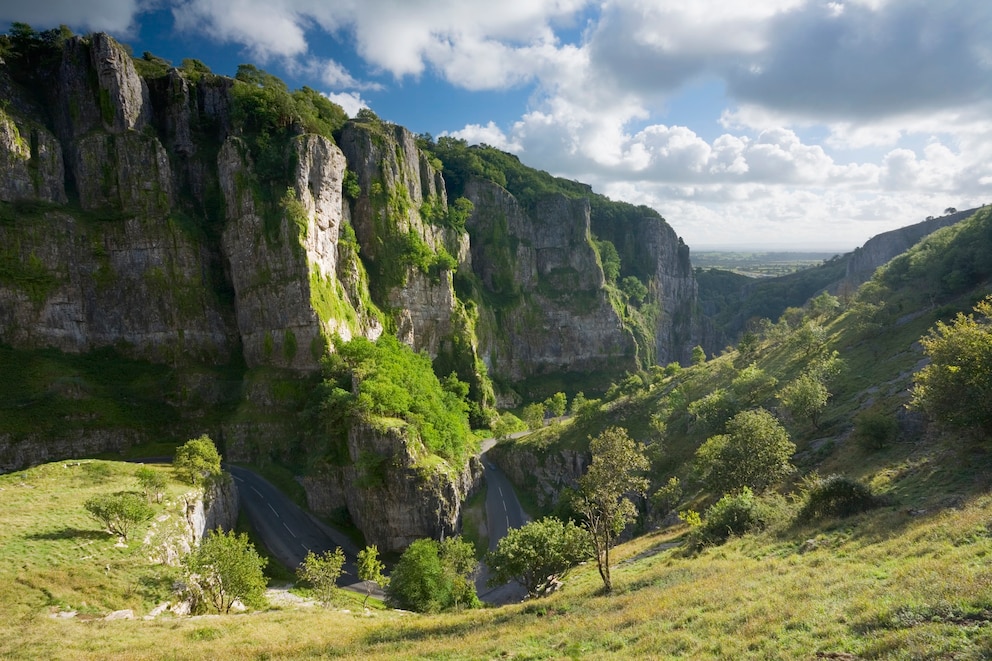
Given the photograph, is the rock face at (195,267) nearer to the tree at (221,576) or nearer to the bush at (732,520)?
the tree at (221,576)

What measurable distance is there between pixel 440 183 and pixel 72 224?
202 ft

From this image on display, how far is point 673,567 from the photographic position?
23.7 m

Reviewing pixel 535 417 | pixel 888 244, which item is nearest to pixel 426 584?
pixel 535 417

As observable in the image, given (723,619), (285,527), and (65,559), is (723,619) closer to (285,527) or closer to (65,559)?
(65,559)

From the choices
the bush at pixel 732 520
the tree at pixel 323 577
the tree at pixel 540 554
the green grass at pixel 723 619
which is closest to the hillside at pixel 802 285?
the bush at pixel 732 520

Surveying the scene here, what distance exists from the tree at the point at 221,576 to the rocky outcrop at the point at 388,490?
18.8m

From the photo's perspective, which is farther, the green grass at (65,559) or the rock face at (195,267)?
the rock face at (195,267)

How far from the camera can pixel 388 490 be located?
49281mm

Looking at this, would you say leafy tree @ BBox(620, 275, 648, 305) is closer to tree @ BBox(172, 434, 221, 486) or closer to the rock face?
the rock face

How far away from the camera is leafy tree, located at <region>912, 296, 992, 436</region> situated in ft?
72.9

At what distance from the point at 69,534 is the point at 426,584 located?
2367 cm

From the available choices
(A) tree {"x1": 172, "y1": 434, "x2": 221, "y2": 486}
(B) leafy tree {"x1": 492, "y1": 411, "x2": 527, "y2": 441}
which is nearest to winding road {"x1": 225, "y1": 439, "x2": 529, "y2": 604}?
(A) tree {"x1": 172, "y1": 434, "x2": 221, "y2": 486}

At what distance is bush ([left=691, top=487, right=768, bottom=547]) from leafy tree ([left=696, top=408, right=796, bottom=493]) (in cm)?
515

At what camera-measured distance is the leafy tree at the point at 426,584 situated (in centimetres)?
3525
